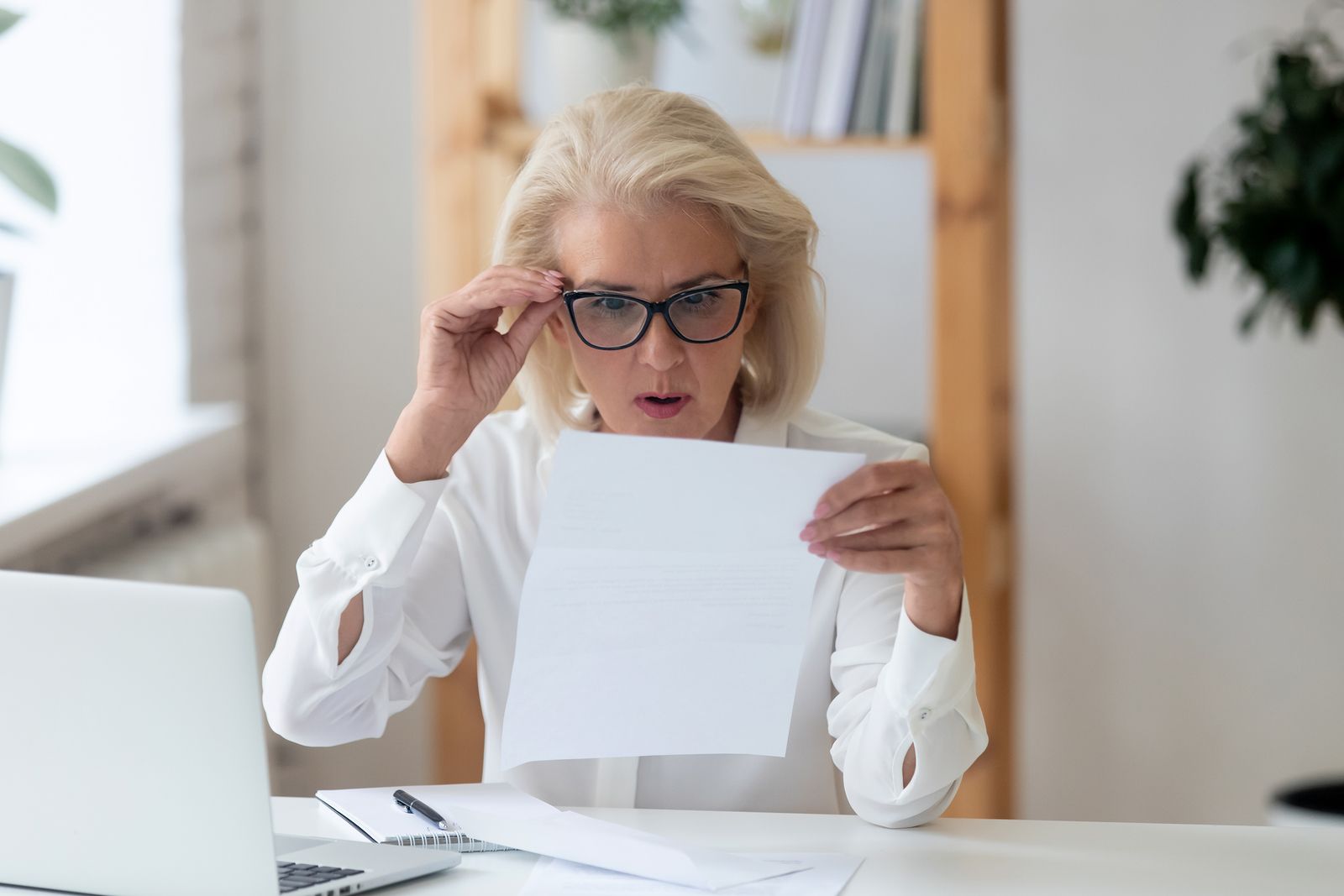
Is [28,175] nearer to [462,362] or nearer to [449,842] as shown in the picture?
[462,362]

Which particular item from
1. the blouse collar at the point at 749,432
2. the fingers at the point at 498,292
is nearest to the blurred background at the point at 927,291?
the blouse collar at the point at 749,432

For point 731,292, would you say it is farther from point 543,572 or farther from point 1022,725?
point 1022,725

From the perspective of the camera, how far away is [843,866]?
1.03 metres

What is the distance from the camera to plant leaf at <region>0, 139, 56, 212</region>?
153 centimetres

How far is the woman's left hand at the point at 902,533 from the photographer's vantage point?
1.03m

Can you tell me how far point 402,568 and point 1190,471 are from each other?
1.97 meters

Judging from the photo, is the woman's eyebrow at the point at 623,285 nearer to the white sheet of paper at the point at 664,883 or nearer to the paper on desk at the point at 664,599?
the paper on desk at the point at 664,599

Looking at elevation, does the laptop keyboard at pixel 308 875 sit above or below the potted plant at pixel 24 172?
below

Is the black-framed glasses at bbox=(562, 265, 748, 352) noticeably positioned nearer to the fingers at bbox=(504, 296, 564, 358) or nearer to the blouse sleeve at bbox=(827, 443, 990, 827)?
the fingers at bbox=(504, 296, 564, 358)

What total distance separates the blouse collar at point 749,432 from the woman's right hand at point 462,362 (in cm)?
17

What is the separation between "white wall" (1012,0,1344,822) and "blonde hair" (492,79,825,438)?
1.42 meters

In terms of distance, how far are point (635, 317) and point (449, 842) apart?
48cm

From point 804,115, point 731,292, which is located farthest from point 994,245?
point 731,292

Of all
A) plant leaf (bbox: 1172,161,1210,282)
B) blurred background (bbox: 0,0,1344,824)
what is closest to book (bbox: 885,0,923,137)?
blurred background (bbox: 0,0,1344,824)
